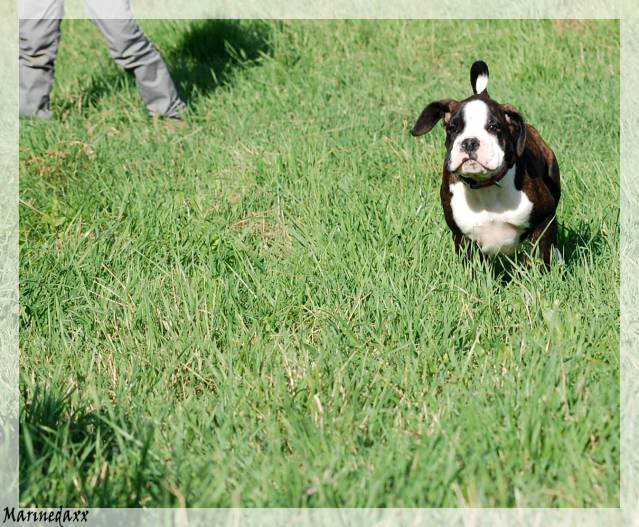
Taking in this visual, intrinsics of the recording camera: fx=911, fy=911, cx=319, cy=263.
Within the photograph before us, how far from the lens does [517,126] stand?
12.2 ft

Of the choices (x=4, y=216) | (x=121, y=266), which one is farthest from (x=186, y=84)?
(x=121, y=266)

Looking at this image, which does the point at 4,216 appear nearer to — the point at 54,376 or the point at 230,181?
the point at 230,181

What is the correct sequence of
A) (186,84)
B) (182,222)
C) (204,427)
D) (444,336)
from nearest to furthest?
(204,427) < (444,336) < (182,222) < (186,84)

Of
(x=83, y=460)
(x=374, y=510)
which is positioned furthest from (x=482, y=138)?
(x=83, y=460)

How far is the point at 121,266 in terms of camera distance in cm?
412

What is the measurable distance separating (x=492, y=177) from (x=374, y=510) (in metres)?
1.75

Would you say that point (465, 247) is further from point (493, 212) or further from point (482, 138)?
point (482, 138)

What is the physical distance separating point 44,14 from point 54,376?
157 inches

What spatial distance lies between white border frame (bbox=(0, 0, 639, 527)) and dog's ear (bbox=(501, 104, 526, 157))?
67 cm

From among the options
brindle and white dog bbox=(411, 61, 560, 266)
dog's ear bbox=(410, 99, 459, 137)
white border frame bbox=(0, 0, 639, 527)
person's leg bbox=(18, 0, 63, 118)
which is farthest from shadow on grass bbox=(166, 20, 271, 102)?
brindle and white dog bbox=(411, 61, 560, 266)

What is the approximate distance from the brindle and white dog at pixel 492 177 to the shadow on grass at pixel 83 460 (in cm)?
167

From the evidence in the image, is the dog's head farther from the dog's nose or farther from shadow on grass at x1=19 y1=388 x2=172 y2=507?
shadow on grass at x1=19 y1=388 x2=172 y2=507

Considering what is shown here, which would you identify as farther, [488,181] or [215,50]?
[215,50]

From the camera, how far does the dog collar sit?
3.65 metres
